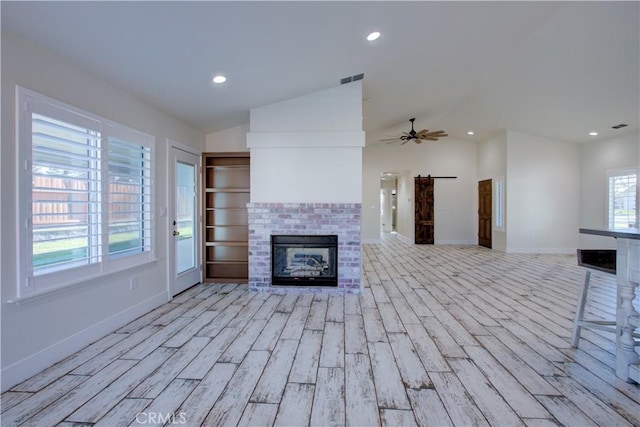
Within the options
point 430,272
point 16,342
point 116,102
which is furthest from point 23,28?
point 430,272

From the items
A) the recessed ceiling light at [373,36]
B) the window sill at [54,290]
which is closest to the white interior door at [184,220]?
the window sill at [54,290]

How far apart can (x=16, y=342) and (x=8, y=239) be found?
2.43 feet

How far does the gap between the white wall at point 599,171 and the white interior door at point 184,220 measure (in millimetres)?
8474

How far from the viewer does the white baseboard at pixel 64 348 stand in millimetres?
2148

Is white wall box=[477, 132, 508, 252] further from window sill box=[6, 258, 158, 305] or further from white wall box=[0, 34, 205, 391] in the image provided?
window sill box=[6, 258, 158, 305]

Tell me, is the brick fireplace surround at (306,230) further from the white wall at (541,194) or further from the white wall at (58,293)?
the white wall at (541,194)

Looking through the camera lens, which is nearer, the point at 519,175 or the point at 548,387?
the point at 548,387

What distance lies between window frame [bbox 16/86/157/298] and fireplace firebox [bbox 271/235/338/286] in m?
1.82

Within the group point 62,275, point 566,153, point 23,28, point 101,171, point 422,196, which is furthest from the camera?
point 422,196

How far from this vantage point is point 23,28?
210 centimetres

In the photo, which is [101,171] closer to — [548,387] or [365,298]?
[365,298]

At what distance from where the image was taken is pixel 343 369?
2361mm

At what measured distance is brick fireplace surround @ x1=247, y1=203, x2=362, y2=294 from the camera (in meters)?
4.48

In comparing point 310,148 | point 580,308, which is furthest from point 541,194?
point 310,148
